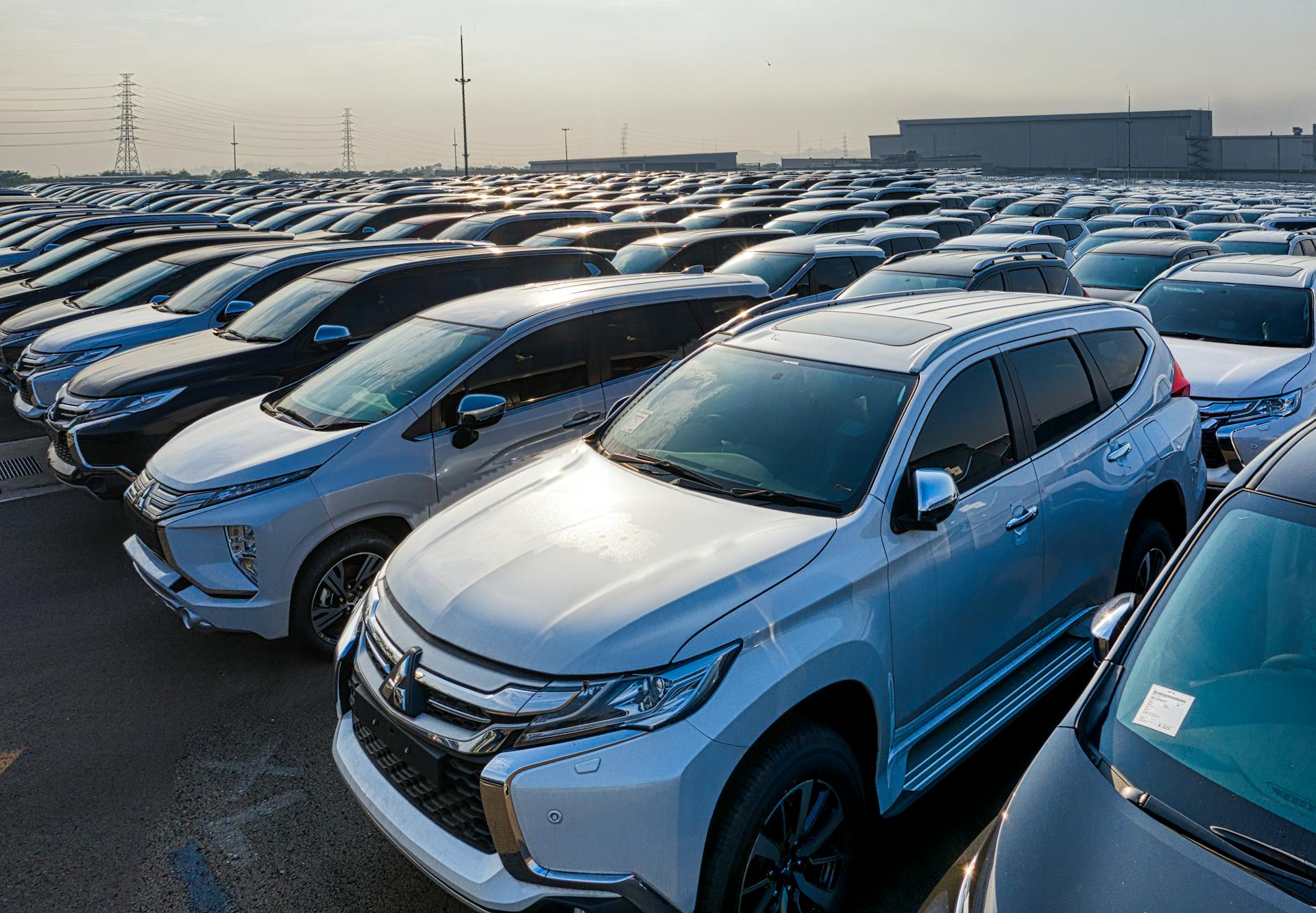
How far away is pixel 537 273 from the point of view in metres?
8.99

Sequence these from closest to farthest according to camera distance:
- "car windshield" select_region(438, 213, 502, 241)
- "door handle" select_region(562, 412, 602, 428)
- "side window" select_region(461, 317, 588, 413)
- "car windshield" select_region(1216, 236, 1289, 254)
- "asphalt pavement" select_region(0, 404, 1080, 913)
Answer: "asphalt pavement" select_region(0, 404, 1080, 913), "side window" select_region(461, 317, 588, 413), "door handle" select_region(562, 412, 602, 428), "car windshield" select_region(1216, 236, 1289, 254), "car windshield" select_region(438, 213, 502, 241)

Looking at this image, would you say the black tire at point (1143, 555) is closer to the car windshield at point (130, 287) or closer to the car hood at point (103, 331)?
the car hood at point (103, 331)

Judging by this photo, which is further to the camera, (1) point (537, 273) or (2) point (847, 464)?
(1) point (537, 273)

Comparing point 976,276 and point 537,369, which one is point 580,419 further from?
point 976,276

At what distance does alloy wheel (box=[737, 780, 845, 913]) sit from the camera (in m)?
2.88

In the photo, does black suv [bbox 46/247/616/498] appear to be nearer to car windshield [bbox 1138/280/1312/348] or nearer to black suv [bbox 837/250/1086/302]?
black suv [bbox 837/250/1086/302]

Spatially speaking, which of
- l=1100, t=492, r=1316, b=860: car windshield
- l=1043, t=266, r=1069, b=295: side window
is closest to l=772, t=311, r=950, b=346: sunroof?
l=1100, t=492, r=1316, b=860: car windshield

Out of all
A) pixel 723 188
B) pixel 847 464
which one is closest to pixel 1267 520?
pixel 847 464

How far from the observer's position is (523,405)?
233 inches

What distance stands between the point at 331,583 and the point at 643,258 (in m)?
8.29

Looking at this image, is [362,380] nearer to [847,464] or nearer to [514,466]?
[514,466]

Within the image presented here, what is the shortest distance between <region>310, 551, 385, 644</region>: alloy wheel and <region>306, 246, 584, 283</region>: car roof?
3305 millimetres

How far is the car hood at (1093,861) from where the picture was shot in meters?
1.89

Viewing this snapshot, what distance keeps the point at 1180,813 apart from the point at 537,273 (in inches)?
300
